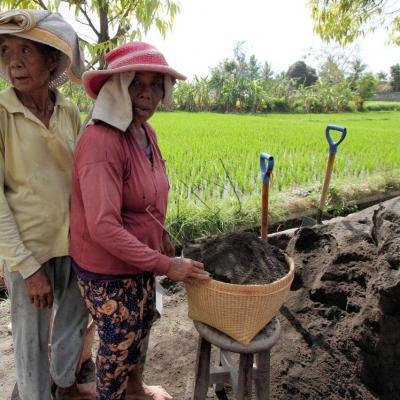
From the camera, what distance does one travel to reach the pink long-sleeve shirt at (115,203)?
1.26 metres

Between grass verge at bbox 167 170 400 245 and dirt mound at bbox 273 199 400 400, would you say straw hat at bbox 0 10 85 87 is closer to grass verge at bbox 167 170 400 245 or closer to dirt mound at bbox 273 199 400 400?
dirt mound at bbox 273 199 400 400

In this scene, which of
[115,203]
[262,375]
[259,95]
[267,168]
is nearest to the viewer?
[115,203]

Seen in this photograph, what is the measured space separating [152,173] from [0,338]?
1.83m

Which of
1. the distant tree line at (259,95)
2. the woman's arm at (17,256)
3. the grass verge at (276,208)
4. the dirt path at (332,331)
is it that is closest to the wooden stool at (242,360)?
the dirt path at (332,331)

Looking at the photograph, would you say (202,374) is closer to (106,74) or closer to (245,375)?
(245,375)

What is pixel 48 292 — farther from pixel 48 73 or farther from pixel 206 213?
pixel 206 213

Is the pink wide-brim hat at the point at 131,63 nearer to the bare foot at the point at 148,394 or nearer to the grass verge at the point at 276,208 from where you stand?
the bare foot at the point at 148,394

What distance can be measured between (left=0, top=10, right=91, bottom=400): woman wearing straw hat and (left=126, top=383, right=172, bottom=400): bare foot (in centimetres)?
40

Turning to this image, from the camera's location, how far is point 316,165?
21.7 feet

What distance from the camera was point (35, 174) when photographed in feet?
4.83

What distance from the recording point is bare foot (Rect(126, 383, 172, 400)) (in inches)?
75.4

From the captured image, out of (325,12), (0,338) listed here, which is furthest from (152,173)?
(325,12)

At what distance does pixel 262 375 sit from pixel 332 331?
0.58 m

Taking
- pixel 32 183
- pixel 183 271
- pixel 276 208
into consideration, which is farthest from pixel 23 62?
pixel 276 208
